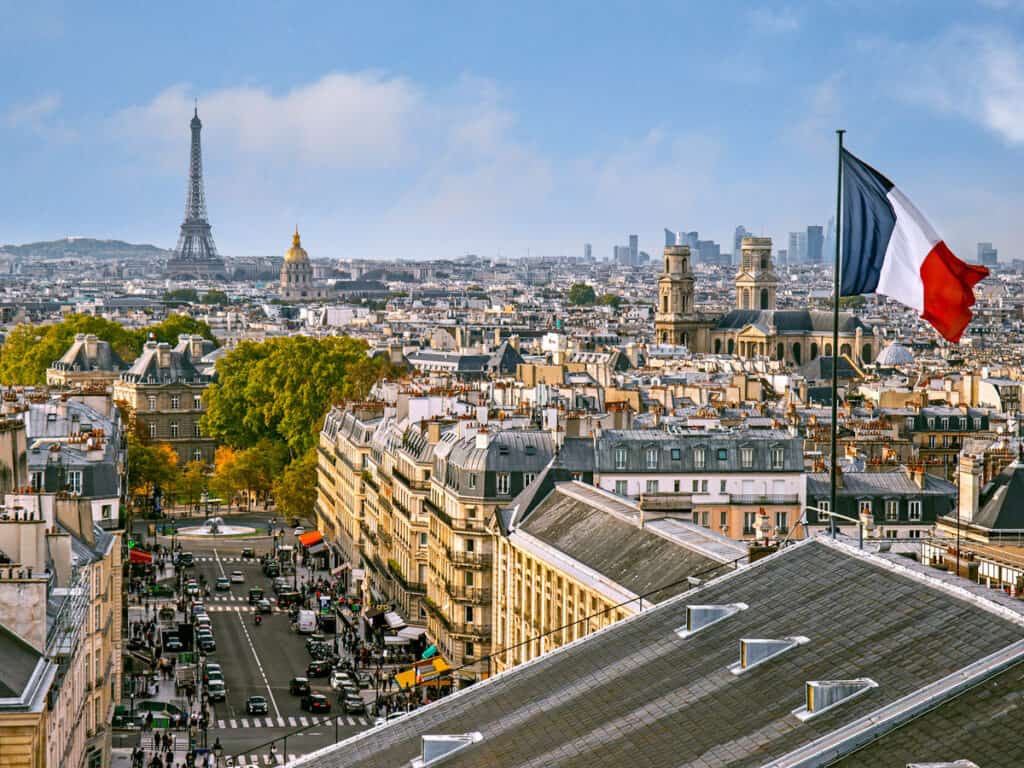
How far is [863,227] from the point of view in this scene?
111ft

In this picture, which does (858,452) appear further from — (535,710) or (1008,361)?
(1008,361)

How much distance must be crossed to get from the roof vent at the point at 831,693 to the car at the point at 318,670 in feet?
163

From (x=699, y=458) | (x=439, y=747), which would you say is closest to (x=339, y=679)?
(x=699, y=458)

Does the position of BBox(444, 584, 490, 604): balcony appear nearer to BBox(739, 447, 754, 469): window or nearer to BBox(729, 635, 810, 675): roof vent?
BBox(739, 447, 754, 469): window

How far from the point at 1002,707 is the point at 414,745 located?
10.7 m

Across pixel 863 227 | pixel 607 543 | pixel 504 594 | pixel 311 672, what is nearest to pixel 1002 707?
pixel 863 227

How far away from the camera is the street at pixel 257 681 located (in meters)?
62.0

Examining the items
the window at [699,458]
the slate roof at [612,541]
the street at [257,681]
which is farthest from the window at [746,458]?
the street at [257,681]

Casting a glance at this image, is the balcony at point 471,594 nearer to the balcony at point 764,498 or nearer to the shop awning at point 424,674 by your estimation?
the shop awning at point 424,674

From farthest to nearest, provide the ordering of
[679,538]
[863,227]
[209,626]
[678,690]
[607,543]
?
[209,626] → [607,543] → [679,538] → [863,227] → [678,690]

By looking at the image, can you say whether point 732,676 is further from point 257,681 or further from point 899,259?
point 257,681

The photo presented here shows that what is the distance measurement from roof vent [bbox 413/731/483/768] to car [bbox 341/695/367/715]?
37575 mm

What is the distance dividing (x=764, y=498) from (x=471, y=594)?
10312mm

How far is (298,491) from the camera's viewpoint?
115562mm
